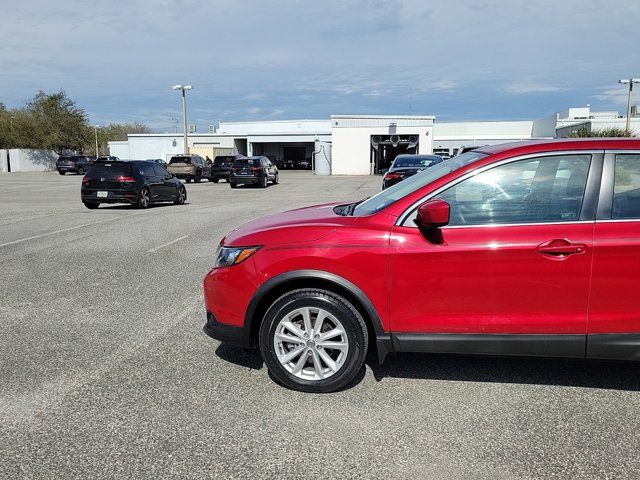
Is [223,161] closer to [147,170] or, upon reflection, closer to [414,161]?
[147,170]

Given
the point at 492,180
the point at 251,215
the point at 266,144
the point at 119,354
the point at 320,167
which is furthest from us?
the point at 266,144

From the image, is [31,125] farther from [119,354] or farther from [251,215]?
[119,354]

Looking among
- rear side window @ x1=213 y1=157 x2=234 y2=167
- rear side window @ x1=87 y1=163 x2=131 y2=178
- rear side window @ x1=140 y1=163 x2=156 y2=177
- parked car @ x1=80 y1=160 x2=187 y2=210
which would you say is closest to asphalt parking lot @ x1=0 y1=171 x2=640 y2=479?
parked car @ x1=80 y1=160 x2=187 y2=210

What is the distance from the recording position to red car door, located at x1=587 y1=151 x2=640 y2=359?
334 cm

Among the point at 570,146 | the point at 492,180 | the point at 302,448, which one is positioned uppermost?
the point at 570,146

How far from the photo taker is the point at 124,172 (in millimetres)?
16656

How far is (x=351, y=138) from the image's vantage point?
4788 centimetres

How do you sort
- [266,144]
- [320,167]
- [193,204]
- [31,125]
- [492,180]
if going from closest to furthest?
A: [492,180] < [193,204] < [320,167] < [31,125] < [266,144]

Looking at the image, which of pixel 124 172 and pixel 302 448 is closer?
pixel 302 448

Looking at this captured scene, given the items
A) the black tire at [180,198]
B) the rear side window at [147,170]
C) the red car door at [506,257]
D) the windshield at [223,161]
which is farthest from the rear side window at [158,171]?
the windshield at [223,161]

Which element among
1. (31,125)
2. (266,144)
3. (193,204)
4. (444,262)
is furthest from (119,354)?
→ (266,144)

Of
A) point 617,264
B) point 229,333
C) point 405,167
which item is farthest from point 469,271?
point 405,167

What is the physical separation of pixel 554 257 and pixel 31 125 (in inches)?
2494

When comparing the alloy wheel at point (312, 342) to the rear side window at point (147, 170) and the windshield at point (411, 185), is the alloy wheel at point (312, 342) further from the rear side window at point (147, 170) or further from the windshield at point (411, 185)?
the rear side window at point (147, 170)
